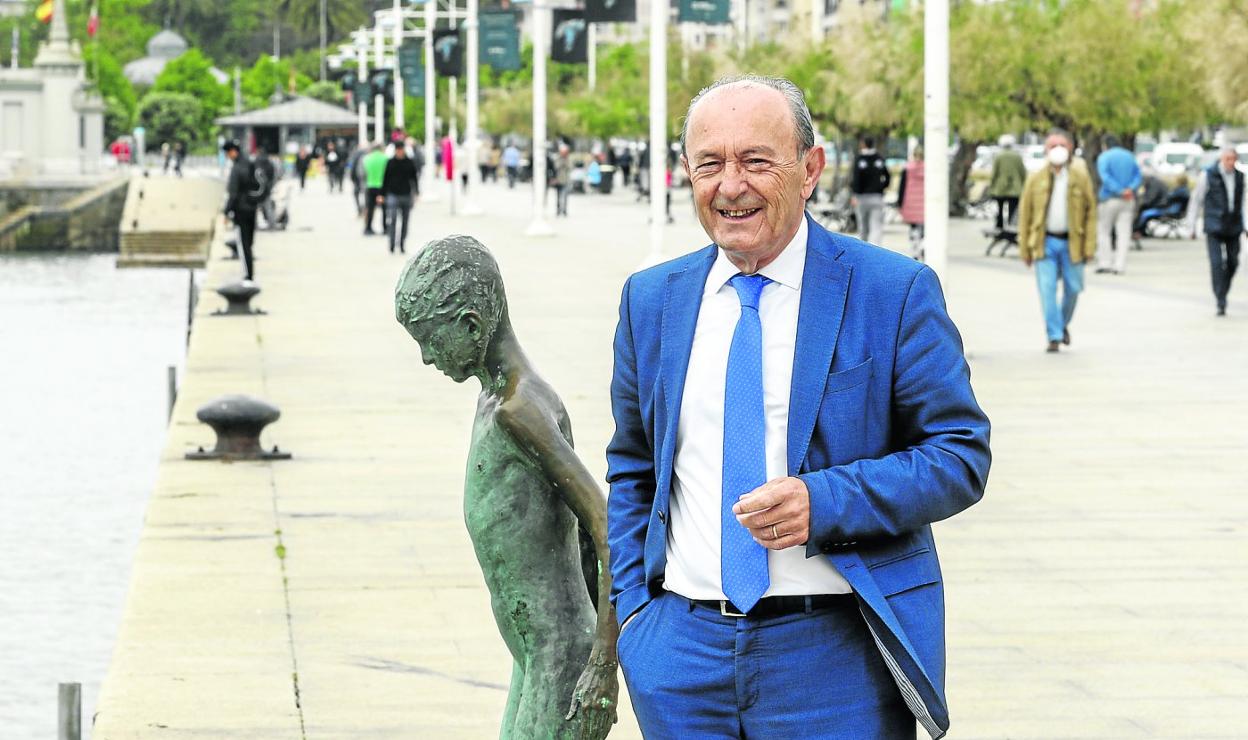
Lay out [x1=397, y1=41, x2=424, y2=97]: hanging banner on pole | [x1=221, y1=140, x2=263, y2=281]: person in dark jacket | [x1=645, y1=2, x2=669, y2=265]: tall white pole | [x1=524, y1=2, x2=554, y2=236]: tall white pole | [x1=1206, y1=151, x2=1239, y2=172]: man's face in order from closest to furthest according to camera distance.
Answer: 1. [x1=1206, y1=151, x2=1239, y2=172]: man's face
2. [x1=221, y1=140, x2=263, y2=281]: person in dark jacket
3. [x1=645, y1=2, x2=669, y2=265]: tall white pole
4. [x1=524, y1=2, x2=554, y2=236]: tall white pole
5. [x1=397, y1=41, x2=424, y2=97]: hanging banner on pole

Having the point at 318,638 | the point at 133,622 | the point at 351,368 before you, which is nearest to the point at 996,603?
the point at 318,638

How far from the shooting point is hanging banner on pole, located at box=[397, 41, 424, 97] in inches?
2280

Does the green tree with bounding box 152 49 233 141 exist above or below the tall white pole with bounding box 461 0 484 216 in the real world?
above

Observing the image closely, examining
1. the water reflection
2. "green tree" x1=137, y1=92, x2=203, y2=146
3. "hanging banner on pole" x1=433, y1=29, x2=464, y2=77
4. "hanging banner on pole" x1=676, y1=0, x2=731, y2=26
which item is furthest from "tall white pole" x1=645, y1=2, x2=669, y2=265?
"green tree" x1=137, y1=92, x2=203, y2=146

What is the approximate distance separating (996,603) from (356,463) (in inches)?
178

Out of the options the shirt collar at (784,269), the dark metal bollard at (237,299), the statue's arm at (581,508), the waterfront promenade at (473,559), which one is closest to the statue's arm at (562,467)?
the statue's arm at (581,508)

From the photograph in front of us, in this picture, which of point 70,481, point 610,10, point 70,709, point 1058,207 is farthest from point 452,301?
point 610,10

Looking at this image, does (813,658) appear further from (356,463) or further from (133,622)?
(356,463)

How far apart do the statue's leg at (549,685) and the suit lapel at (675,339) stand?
88 centimetres

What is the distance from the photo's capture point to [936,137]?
1471cm

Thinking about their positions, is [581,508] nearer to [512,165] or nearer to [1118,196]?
[1118,196]

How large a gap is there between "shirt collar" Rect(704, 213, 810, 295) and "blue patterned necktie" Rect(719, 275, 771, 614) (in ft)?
0.35

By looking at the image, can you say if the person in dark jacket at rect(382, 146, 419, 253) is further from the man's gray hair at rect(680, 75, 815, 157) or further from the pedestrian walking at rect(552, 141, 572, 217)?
the man's gray hair at rect(680, 75, 815, 157)

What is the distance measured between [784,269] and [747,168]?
17cm
